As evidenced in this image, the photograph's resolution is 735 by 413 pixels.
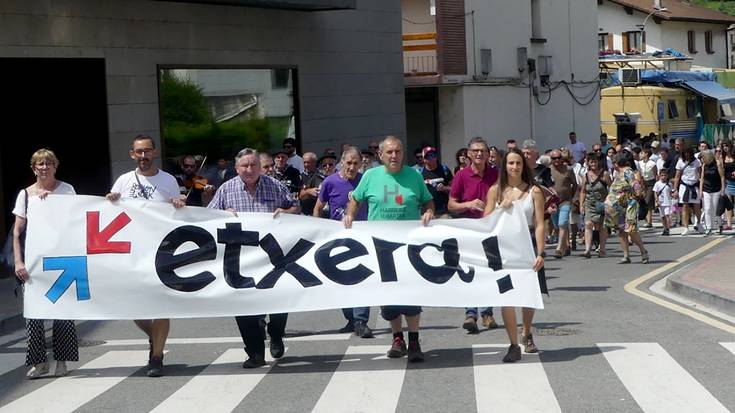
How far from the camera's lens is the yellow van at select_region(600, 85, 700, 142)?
158 feet

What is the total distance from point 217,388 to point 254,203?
5.78 feet

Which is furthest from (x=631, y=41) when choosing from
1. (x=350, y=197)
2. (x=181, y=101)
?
(x=350, y=197)

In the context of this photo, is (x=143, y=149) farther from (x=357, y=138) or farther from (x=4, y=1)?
(x=357, y=138)

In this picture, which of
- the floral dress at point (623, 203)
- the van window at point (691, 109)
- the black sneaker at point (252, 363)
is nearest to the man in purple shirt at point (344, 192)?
the black sneaker at point (252, 363)

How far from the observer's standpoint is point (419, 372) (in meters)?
9.12

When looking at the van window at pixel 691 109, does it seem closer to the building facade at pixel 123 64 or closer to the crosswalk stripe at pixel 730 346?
the building facade at pixel 123 64

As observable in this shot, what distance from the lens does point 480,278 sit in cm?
962

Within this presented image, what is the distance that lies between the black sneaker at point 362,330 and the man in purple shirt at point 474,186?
2.92 feet

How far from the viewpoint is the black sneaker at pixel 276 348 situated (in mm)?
9797

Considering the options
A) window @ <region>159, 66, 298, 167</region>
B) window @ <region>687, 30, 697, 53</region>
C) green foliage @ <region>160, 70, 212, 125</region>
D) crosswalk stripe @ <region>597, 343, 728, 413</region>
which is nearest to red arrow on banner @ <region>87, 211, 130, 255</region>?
crosswalk stripe @ <region>597, 343, 728, 413</region>

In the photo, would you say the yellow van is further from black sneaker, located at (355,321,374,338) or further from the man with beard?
black sneaker, located at (355,321,374,338)

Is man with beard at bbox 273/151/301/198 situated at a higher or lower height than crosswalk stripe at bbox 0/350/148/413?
higher

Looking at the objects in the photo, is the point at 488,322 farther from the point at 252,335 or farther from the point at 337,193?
the point at 252,335

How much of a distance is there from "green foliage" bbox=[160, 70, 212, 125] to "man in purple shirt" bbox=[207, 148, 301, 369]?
10.4 meters
